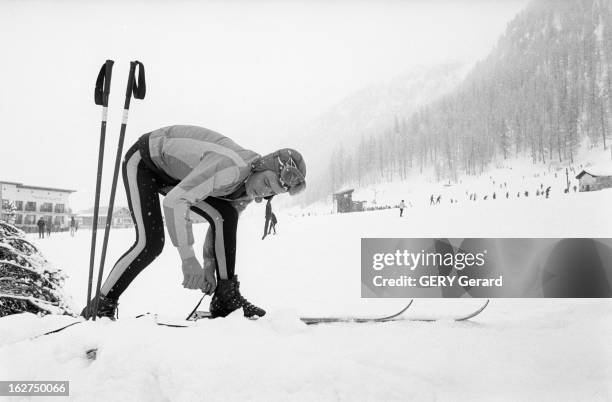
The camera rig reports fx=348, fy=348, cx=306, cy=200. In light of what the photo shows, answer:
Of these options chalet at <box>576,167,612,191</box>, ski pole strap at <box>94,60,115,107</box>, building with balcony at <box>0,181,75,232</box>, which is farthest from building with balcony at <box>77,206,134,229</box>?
chalet at <box>576,167,612,191</box>

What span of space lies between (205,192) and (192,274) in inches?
13.0

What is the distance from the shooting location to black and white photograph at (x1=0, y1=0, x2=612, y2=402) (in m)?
1.07

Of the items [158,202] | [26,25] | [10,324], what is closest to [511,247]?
[158,202]

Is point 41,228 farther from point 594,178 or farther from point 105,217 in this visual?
point 594,178

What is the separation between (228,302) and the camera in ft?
4.94

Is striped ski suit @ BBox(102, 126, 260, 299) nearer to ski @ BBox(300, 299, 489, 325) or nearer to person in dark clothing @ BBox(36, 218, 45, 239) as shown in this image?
ski @ BBox(300, 299, 489, 325)

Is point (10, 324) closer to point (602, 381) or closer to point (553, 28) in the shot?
point (602, 381)

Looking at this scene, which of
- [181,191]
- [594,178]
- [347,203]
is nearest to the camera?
[181,191]

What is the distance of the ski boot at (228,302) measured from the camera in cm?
150

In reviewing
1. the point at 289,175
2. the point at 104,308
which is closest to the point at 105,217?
the point at 104,308

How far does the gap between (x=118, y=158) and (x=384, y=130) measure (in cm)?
290

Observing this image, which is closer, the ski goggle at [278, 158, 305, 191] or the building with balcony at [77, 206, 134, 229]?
the ski goggle at [278, 158, 305, 191]

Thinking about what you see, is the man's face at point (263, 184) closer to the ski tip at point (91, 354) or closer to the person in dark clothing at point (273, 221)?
the ski tip at point (91, 354)

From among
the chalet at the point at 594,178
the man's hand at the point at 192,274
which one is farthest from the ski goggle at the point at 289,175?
the chalet at the point at 594,178
